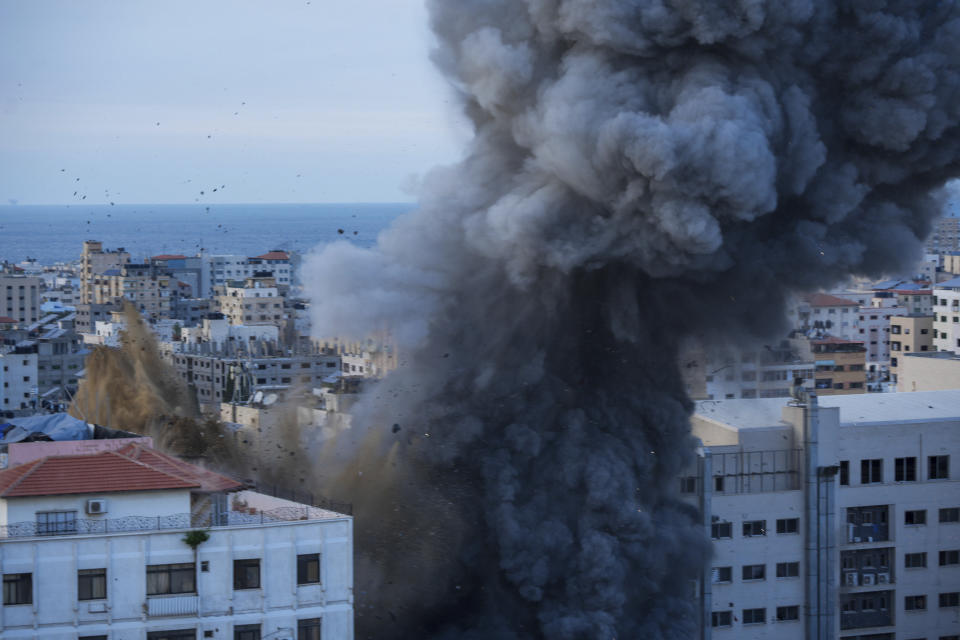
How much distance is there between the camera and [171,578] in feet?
51.3

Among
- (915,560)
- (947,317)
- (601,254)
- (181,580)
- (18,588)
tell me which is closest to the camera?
(18,588)

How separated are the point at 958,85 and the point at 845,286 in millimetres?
4195

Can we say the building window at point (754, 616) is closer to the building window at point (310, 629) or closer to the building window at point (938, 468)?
the building window at point (938, 468)

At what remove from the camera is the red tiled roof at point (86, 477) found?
15844 mm

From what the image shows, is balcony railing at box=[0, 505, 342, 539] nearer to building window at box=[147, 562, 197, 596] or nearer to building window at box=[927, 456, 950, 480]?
building window at box=[147, 562, 197, 596]

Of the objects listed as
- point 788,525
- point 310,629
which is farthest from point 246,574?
point 788,525

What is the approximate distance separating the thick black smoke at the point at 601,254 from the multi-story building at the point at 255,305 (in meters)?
48.5

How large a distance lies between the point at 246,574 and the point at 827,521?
12.9 metres

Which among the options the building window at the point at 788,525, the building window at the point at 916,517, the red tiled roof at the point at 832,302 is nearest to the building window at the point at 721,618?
the building window at the point at 788,525

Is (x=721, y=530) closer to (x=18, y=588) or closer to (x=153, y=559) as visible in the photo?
(x=153, y=559)

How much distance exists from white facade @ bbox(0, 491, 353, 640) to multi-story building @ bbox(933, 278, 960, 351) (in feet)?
151

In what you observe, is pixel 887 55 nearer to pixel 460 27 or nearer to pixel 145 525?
pixel 460 27

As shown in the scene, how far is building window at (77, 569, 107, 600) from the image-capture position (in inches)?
604

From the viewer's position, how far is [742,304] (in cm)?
2380
